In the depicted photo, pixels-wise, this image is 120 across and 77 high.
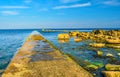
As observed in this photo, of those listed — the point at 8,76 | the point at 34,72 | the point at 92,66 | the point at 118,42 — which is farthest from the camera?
the point at 118,42

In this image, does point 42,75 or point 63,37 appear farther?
point 63,37

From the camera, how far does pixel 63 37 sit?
1778 inches

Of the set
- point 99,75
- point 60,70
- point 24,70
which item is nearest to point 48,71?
point 60,70

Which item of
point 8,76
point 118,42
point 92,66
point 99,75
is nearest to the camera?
point 8,76

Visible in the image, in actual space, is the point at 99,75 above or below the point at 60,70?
below

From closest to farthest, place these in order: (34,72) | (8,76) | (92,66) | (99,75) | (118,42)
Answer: (8,76) → (34,72) → (99,75) → (92,66) → (118,42)

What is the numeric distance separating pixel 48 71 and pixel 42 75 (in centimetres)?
76

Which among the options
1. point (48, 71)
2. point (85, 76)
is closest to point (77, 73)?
point (85, 76)

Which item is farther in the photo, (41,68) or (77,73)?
(41,68)

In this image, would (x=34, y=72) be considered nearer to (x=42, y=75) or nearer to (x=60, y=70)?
(x=42, y=75)

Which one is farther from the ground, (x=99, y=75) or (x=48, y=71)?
(x=48, y=71)

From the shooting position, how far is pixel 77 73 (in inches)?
352

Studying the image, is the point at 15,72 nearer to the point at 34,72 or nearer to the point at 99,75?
the point at 34,72

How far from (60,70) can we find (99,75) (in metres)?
3.14
